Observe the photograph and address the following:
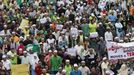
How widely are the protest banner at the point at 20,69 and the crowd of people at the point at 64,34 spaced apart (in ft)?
1.12

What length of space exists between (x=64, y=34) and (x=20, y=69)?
4.76m

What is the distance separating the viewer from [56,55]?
28812mm

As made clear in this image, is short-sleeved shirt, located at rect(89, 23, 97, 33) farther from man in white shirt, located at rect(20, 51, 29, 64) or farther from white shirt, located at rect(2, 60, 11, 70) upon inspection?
white shirt, located at rect(2, 60, 11, 70)

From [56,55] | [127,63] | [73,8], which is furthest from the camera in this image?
[73,8]

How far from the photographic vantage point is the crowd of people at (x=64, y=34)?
1109 inches

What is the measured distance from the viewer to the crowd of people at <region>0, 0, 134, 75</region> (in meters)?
28.2

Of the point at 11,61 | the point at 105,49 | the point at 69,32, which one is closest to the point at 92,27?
the point at 69,32

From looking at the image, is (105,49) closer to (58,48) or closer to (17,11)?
(58,48)

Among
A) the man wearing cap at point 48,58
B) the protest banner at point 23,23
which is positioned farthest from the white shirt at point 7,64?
the protest banner at point 23,23

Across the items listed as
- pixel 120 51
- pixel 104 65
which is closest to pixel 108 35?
pixel 104 65

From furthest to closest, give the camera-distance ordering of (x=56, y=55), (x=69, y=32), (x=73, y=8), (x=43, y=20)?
(x=73, y=8), (x=43, y=20), (x=69, y=32), (x=56, y=55)

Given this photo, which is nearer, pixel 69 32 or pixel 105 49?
pixel 105 49

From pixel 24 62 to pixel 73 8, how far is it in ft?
29.0

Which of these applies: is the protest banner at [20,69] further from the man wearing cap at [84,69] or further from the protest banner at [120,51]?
the protest banner at [120,51]
